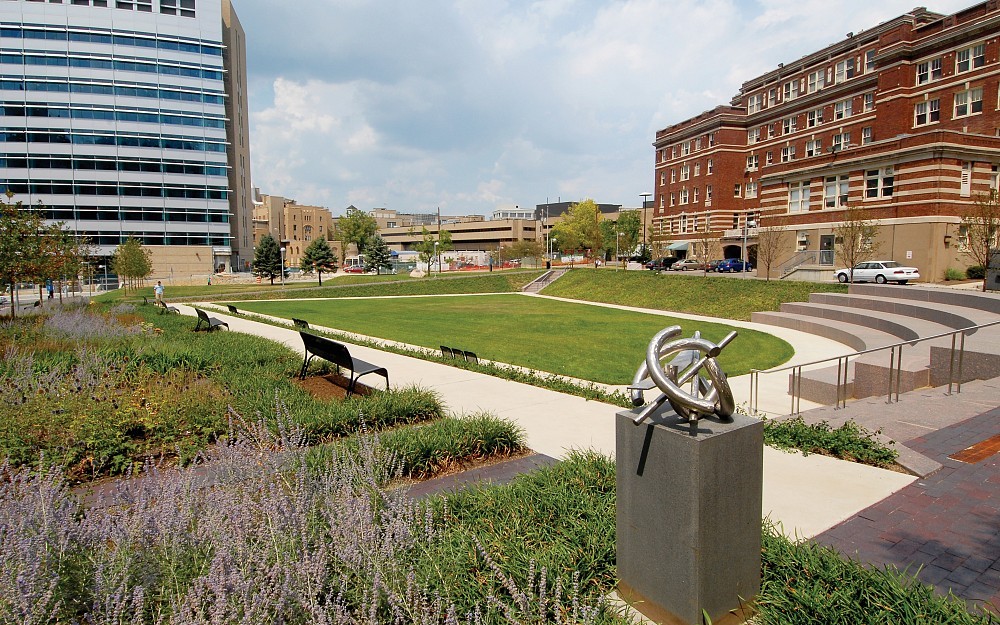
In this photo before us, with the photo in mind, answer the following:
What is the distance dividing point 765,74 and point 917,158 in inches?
1117

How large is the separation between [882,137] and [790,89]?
14942mm

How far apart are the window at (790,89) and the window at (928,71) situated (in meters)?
14.3

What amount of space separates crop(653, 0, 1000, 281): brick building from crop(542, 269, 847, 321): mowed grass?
257 inches

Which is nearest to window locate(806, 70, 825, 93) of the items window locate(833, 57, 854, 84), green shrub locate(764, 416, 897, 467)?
window locate(833, 57, 854, 84)

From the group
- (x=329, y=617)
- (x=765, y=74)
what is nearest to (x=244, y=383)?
(x=329, y=617)

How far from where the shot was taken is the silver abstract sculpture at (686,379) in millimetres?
3035

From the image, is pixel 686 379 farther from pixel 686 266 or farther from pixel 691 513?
pixel 686 266

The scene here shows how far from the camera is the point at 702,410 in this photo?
302 cm

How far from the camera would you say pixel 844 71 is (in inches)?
1829

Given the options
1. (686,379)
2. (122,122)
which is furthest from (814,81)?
(122,122)

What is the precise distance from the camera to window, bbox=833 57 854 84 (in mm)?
45938

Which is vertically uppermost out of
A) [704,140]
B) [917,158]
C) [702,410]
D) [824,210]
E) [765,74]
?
[765,74]

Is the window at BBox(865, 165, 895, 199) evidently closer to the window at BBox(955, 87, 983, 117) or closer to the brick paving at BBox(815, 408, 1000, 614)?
the window at BBox(955, 87, 983, 117)

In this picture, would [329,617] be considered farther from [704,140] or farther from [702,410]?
[704,140]
